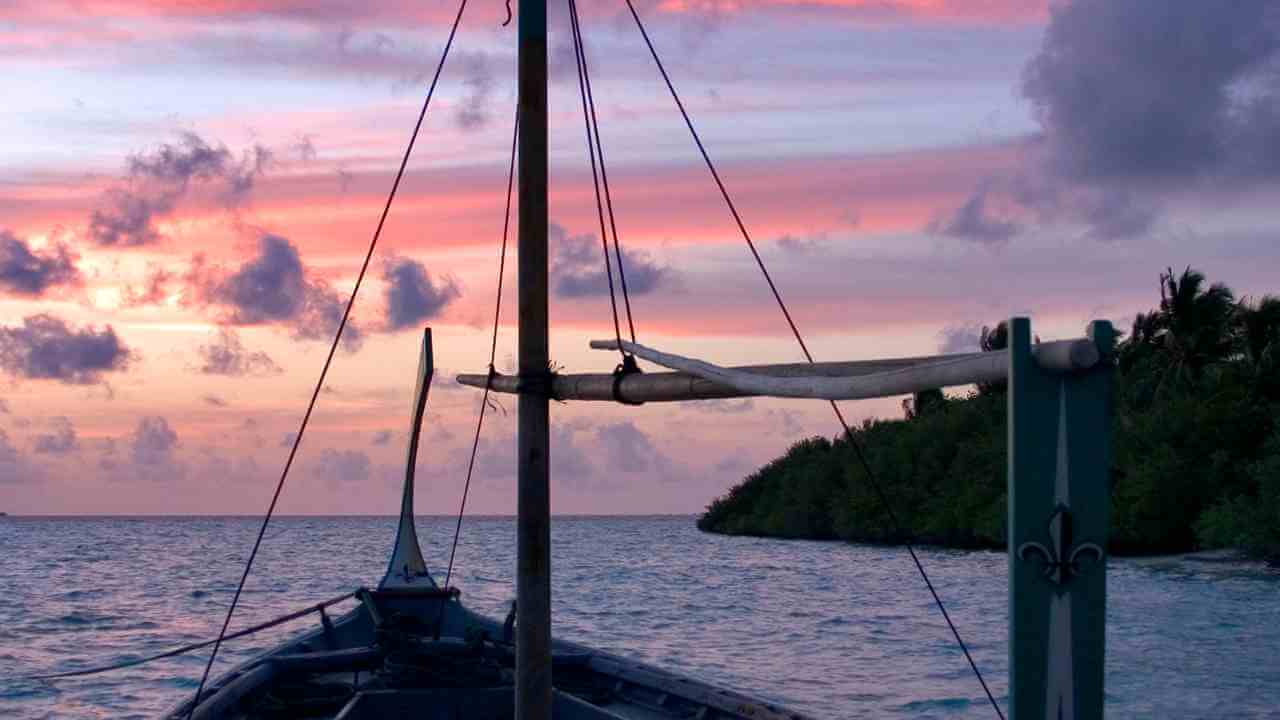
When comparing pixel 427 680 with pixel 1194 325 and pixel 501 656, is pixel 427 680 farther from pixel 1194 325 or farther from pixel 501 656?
pixel 1194 325

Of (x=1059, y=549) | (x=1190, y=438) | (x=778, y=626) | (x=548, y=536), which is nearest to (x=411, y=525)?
(x=548, y=536)

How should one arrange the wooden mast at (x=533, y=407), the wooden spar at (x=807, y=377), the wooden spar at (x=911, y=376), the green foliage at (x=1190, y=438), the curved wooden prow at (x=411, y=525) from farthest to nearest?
1. the green foliage at (x=1190, y=438)
2. the curved wooden prow at (x=411, y=525)
3. the wooden mast at (x=533, y=407)
4. the wooden spar at (x=807, y=377)
5. the wooden spar at (x=911, y=376)

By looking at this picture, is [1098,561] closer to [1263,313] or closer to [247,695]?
[247,695]

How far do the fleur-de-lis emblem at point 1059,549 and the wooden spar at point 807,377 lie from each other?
0.41 meters

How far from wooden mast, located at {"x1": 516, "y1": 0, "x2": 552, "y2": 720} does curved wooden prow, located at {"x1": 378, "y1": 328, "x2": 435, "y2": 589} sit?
1215 centimetres

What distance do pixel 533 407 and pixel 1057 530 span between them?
148 inches

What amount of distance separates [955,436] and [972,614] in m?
41.6

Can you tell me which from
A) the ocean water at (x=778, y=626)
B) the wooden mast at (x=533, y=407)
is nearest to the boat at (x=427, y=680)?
the wooden mast at (x=533, y=407)

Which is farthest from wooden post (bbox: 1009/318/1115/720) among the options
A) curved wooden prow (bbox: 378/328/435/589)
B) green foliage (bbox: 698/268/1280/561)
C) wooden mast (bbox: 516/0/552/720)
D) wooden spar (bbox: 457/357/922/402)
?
green foliage (bbox: 698/268/1280/561)

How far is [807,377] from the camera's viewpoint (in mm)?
5035

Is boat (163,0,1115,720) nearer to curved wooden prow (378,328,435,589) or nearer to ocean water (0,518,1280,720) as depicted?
curved wooden prow (378,328,435,589)

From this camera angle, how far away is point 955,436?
85250 mm

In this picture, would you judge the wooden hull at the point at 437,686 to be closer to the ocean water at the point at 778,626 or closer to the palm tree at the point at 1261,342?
the ocean water at the point at 778,626

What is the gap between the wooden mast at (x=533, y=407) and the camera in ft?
21.9
